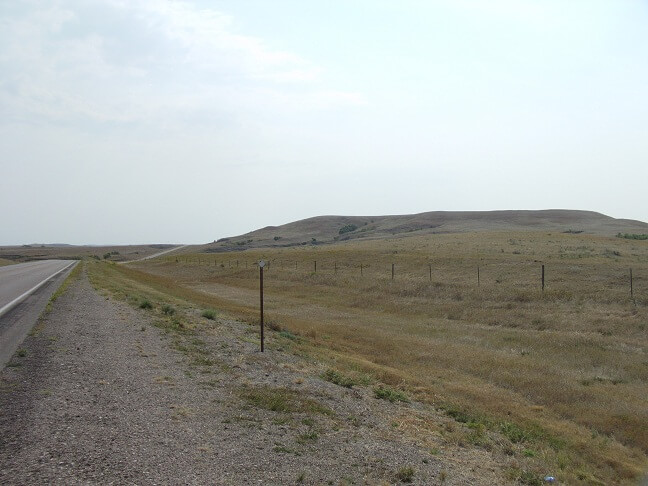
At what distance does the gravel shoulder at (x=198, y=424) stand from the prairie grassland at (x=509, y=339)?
2215mm

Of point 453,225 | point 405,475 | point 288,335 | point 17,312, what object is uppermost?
point 453,225

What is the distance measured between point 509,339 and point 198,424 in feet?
54.0

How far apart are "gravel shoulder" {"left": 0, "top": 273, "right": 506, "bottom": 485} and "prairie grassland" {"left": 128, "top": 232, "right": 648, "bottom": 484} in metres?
2.22

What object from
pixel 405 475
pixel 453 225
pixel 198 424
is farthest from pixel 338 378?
pixel 453 225

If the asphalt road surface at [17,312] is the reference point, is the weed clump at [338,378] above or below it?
below

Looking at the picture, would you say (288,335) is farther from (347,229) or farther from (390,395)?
(347,229)

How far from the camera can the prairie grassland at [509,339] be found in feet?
37.1

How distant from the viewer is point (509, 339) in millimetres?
21516

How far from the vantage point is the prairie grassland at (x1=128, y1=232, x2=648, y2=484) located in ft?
37.1

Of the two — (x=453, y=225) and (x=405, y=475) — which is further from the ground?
(x=453, y=225)

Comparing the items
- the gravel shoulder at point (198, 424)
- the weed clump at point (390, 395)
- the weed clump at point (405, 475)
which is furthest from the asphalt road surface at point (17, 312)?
the weed clump at point (405, 475)

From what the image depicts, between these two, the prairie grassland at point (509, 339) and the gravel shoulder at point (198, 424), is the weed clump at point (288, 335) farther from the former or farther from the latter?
the gravel shoulder at point (198, 424)

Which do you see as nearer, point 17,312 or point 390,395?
point 390,395

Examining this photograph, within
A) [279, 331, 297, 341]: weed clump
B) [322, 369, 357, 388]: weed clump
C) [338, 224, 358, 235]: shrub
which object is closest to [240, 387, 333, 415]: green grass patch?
[322, 369, 357, 388]: weed clump
